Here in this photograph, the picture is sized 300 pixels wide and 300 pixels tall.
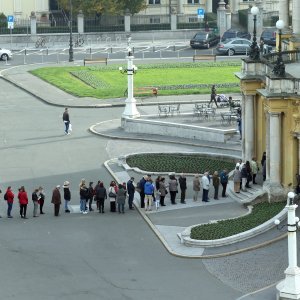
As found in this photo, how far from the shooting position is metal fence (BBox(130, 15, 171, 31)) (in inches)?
4205

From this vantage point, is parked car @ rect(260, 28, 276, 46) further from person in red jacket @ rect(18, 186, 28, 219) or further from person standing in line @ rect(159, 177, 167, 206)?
person in red jacket @ rect(18, 186, 28, 219)

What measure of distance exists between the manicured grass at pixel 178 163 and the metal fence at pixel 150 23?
54101 mm

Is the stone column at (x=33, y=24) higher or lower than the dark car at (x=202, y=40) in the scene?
higher

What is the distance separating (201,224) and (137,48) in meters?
59.0

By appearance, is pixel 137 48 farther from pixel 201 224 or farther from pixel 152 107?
pixel 201 224

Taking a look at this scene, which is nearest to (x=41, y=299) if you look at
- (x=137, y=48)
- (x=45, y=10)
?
(x=137, y=48)

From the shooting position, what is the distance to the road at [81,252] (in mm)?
34938

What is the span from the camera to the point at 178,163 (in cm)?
5181

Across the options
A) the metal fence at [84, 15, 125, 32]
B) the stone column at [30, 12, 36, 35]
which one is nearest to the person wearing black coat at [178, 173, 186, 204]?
the stone column at [30, 12, 36, 35]

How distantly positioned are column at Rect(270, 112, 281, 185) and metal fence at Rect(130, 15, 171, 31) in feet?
209

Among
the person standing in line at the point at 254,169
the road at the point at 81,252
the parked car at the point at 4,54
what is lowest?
the road at the point at 81,252

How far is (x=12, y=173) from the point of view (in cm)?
5184

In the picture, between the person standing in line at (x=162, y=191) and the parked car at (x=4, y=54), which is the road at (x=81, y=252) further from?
the parked car at (x=4, y=54)

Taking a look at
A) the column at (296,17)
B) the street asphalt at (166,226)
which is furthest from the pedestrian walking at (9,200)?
the column at (296,17)
